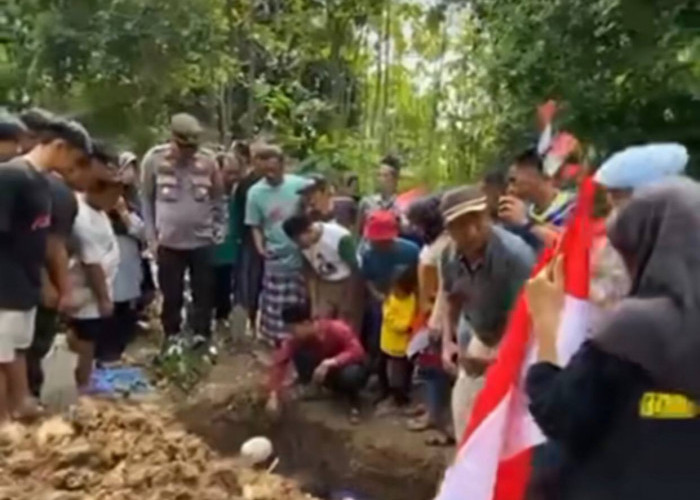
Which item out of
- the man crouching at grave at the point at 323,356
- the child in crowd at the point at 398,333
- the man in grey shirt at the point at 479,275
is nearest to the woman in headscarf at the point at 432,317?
the child in crowd at the point at 398,333

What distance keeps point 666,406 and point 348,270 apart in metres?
6.68

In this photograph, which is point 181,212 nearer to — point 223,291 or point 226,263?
point 226,263

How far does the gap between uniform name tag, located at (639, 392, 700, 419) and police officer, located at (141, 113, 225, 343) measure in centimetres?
724

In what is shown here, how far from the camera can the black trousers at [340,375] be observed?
9.98 m

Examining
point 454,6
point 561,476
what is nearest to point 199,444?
point 561,476

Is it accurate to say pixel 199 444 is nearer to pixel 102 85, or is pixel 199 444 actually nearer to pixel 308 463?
pixel 308 463

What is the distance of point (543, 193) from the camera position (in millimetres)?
7340

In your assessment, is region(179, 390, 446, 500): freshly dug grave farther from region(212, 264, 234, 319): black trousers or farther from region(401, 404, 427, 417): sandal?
region(212, 264, 234, 319): black trousers

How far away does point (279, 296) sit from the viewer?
1040 centimetres

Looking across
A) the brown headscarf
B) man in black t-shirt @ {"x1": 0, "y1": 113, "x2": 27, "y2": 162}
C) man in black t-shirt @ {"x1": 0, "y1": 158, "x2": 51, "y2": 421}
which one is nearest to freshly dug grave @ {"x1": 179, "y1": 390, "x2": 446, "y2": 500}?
man in black t-shirt @ {"x1": 0, "y1": 158, "x2": 51, "y2": 421}

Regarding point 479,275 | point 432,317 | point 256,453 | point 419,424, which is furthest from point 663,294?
point 419,424

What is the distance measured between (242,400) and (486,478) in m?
6.14

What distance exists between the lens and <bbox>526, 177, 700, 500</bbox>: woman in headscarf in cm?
322

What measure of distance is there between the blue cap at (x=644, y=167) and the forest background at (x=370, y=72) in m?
4.04
